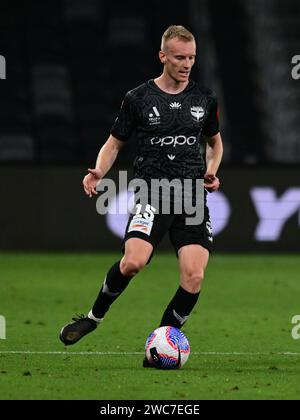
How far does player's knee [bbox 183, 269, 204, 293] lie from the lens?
7.46m

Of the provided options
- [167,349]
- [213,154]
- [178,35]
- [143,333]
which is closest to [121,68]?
[143,333]

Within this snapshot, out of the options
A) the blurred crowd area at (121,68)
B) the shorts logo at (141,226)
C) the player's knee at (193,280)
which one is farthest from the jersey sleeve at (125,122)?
the blurred crowd area at (121,68)

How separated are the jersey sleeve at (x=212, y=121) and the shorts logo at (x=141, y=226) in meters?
0.85

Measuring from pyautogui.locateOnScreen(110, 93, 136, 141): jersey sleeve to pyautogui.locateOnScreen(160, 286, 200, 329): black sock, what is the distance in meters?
1.12

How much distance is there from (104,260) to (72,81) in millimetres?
7717

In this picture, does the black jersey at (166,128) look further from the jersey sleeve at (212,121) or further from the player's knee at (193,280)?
the player's knee at (193,280)

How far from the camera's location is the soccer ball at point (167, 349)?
7.29 meters

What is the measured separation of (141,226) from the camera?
7.52 meters

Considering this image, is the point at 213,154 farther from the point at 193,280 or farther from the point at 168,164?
the point at 193,280

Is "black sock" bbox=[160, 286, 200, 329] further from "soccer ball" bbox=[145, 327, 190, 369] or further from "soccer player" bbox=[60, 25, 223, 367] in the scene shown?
"soccer ball" bbox=[145, 327, 190, 369]

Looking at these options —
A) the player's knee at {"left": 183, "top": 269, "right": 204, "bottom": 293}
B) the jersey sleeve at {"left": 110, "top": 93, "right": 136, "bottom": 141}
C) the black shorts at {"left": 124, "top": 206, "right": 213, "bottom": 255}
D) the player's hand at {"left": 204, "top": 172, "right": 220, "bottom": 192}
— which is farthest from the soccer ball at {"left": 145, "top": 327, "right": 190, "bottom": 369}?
the jersey sleeve at {"left": 110, "top": 93, "right": 136, "bottom": 141}

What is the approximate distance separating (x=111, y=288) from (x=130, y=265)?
31 cm
